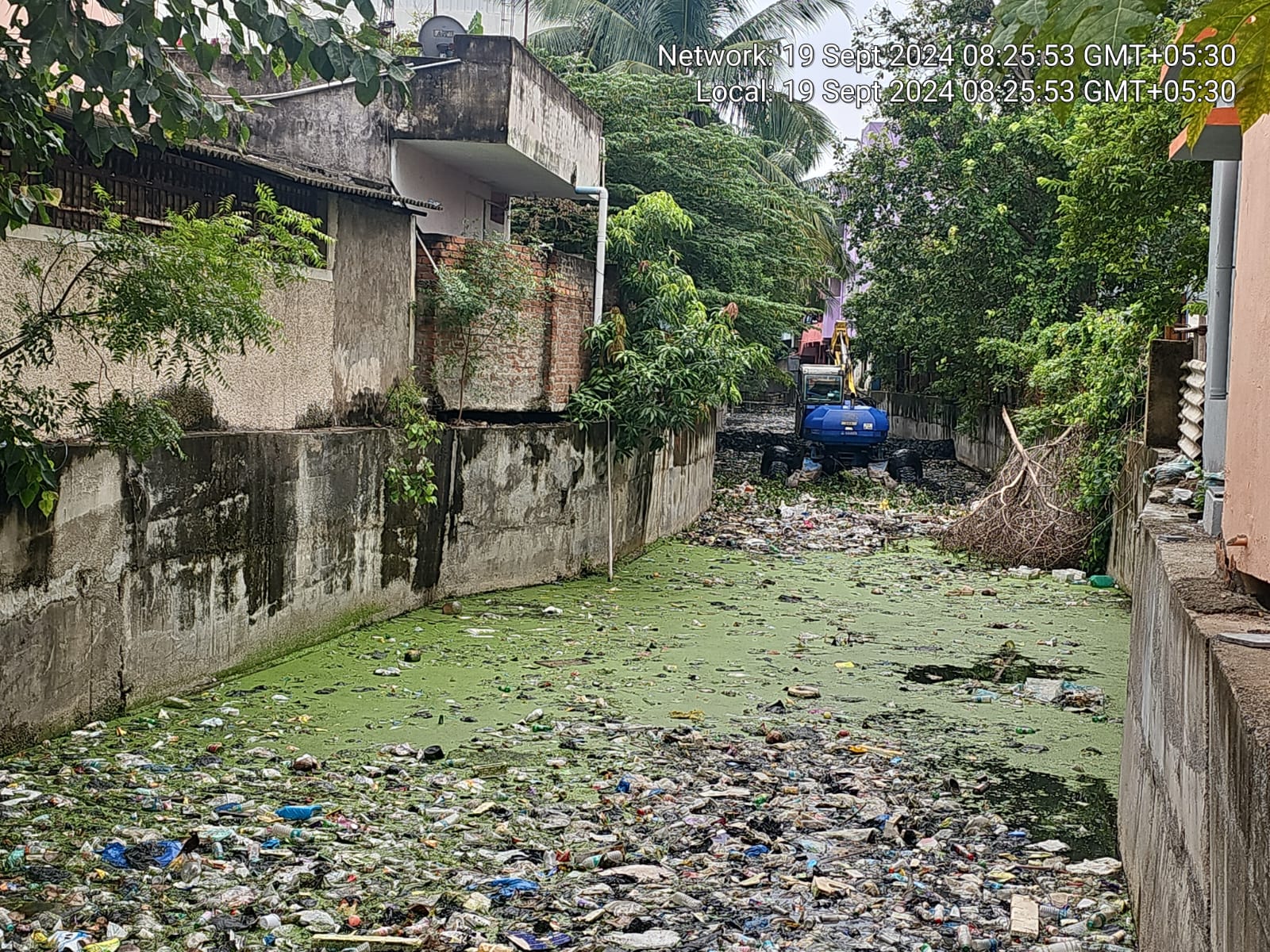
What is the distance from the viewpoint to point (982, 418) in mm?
24438

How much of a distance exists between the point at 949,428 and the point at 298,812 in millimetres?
24945

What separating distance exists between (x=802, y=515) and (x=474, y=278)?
854 centimetres

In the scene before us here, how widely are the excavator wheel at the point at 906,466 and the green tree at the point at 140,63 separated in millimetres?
17852

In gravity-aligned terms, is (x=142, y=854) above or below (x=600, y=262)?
below

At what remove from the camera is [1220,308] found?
282 inches

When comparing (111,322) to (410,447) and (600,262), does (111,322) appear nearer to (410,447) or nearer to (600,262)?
(410,447)

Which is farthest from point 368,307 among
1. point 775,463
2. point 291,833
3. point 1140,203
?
point 775,463

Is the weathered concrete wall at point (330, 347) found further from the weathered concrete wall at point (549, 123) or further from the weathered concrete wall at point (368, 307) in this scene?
the weathered concrete wall at point (549, 123)

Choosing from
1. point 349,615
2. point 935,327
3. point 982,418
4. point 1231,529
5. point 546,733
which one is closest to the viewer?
point 1231,529

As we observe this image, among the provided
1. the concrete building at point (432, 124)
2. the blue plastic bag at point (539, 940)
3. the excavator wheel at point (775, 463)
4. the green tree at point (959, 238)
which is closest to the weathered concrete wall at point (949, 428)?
the green tree at point (959, 238)

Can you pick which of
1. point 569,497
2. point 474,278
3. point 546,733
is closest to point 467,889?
point 546,733

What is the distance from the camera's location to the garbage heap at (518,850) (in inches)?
175

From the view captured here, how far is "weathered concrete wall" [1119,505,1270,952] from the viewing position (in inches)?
92.8

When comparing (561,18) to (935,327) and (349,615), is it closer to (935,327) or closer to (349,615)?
(935,327)
